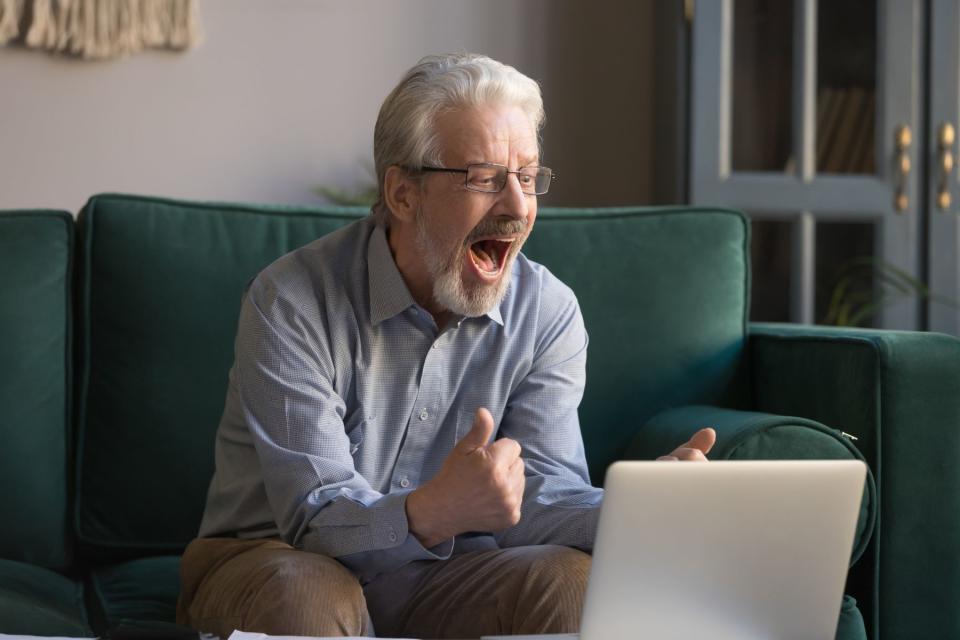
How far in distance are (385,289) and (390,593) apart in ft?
1.23

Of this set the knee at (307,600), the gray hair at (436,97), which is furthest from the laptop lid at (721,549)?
the gray hair at (436,97)

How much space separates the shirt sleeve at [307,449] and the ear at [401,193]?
0.19 metres

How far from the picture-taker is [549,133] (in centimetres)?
321

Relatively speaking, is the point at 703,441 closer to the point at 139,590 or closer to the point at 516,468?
the point at 516,468

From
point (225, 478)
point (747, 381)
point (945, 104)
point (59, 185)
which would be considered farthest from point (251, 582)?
point (945, 104)

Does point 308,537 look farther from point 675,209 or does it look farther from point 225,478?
point 675,209

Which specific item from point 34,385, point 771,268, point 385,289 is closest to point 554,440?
point 385,289

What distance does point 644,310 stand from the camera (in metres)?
2.03

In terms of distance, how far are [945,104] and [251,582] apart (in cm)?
222

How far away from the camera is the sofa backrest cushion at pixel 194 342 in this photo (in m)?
1.89

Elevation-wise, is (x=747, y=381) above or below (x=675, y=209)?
below

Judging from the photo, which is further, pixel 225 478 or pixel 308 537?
pixel 225 478

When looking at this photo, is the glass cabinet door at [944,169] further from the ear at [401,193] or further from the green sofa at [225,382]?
the ear at [401,193]

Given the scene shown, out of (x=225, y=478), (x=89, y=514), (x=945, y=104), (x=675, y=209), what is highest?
(x=945, y=104)
